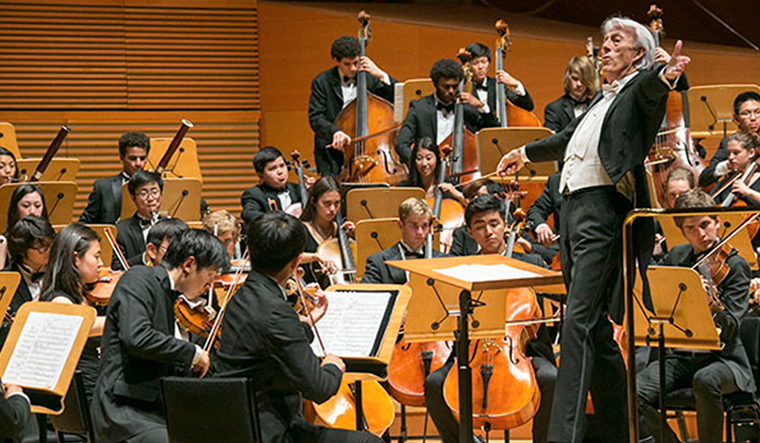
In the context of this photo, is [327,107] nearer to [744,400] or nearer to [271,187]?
[271,187]

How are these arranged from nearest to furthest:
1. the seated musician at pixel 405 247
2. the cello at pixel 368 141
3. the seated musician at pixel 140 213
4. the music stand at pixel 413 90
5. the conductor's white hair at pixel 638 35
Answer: the conductor's white hair at pixel 638 35, the seated musician at pixel 405 247, the seated musician at pixel 140 213, the cello at pixel 368 141, the music stand at pixel 413 90

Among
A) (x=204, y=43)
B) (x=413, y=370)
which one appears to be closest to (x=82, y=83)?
(x=204, y=43)

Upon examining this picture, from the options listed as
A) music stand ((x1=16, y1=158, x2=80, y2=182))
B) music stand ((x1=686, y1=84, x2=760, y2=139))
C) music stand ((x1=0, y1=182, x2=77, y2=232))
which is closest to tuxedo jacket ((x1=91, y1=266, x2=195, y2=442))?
music stand ((x1=0, y1=182, x2=77, y2=232))

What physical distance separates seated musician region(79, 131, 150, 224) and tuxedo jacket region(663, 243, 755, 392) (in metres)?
3.18

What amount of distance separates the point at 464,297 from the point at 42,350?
3.86 feet

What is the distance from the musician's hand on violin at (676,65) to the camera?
99.5 inches

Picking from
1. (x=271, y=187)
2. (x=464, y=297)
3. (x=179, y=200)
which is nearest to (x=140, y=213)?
(x=179, y=200)

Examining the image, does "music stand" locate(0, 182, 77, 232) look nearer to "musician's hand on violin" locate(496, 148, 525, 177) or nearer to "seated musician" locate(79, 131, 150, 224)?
"seated musician" locate(79, 131, 150, 224)

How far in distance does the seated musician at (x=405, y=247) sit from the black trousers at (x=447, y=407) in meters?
0.58

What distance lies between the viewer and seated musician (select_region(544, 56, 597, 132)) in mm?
5520

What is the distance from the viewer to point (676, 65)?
255 cm

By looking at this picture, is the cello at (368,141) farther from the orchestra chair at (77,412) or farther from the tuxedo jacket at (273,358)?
the tuxedo jacket at (273,358)

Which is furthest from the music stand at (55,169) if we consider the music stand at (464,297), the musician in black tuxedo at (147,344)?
the music stand at (464,297)

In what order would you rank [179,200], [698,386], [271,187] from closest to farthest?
[698,386] < [179,200] < [271,187]
